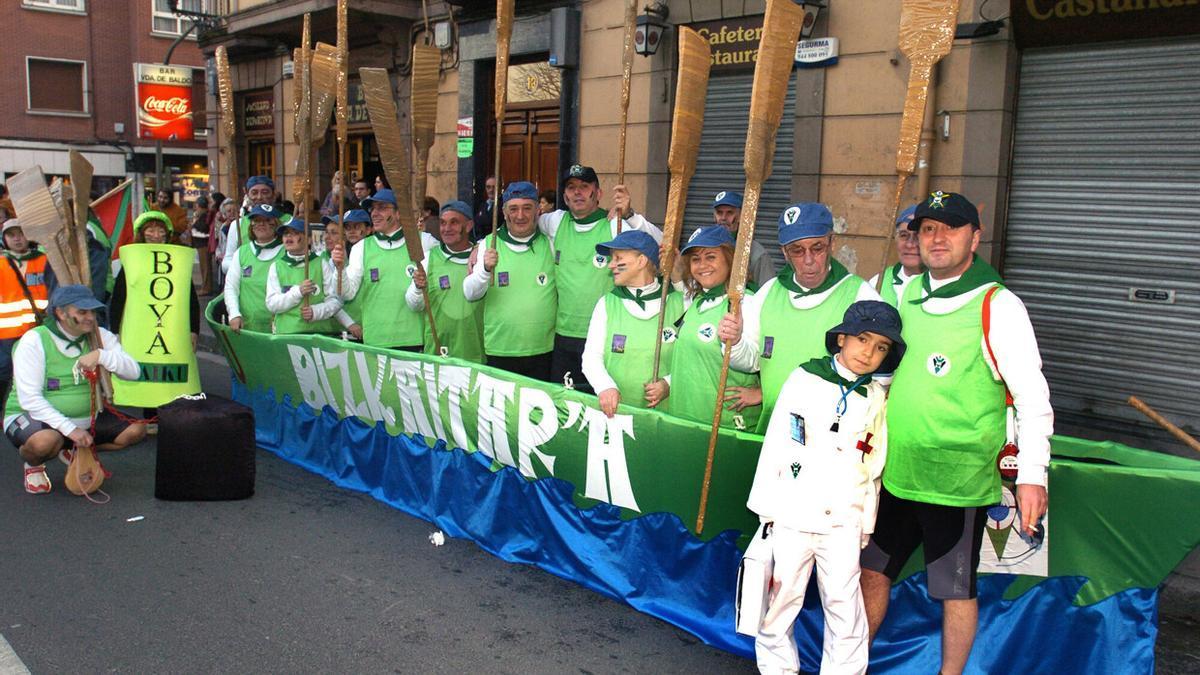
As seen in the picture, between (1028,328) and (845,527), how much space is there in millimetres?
922

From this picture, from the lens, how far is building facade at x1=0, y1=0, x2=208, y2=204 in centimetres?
2944

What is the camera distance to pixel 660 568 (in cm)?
447

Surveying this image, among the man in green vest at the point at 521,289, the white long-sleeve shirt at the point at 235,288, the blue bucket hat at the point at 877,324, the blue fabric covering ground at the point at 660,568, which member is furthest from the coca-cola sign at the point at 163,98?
the blue bucket hat at the point at 877,324

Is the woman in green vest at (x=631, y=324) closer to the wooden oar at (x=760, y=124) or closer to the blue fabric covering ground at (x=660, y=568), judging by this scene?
the blue fabric covering ground at (x=660, y=568)

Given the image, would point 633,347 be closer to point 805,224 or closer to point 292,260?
point 805,224

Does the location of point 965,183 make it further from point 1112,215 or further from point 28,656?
point 28,656

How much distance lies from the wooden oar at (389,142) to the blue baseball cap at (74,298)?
1997 millimetres

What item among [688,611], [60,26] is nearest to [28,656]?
[688,611]

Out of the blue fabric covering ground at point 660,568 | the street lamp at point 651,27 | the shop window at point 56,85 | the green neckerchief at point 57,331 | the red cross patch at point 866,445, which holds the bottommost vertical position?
the blue fabric covering ground at point 660,568

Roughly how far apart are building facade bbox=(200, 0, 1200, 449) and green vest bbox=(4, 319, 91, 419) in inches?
207

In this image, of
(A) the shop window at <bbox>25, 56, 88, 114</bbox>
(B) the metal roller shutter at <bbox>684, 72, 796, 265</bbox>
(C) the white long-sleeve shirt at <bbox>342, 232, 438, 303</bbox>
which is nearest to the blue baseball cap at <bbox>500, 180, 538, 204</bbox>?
(C) the white long-sleeve shirt at <bbox>342, 232, 438, 303</bbox>

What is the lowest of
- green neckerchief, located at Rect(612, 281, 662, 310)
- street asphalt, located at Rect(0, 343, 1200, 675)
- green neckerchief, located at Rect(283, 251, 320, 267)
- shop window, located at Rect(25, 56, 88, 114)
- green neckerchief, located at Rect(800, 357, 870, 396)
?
street asphalt, located at Rect(0, 343, 1200, 675)

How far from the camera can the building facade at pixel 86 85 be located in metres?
29.4

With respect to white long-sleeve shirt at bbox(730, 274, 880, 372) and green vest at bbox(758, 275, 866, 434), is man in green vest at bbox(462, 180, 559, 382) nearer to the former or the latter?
white long-sleeve shirt at bbox(730, 274, 880, 372)
